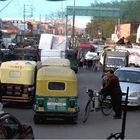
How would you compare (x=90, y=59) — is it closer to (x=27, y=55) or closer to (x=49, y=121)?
(x=27, y=55)

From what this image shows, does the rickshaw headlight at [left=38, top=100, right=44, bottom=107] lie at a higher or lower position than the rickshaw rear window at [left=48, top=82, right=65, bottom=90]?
lower

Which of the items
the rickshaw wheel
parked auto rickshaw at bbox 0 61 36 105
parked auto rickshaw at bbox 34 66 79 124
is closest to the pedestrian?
parked auto rickshaw at bbox 34 66 79 124

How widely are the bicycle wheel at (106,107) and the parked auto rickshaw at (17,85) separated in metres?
3.04

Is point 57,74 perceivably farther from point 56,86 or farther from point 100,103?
point 100,103

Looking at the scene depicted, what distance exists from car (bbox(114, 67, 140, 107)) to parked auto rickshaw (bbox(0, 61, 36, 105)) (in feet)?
12.1

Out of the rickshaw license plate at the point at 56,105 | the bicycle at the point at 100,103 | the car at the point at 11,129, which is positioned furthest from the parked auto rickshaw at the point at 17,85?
the car at the point at 11,129

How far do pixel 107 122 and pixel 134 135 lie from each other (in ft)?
9.28

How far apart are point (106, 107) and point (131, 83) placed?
3457 millimetres

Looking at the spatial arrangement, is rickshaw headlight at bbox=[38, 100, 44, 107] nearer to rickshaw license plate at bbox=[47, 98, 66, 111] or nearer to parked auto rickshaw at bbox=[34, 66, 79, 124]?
parked auto rickshaw at bbox=[34, 66, 79, 124]

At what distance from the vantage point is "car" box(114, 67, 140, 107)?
21.7 meters

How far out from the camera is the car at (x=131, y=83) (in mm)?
21672

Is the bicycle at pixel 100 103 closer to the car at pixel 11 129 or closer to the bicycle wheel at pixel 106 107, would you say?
the bicycle wheel at pixel 106 107

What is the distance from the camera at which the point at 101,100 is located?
19.6 meters

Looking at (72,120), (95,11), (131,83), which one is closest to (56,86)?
(72,120)
